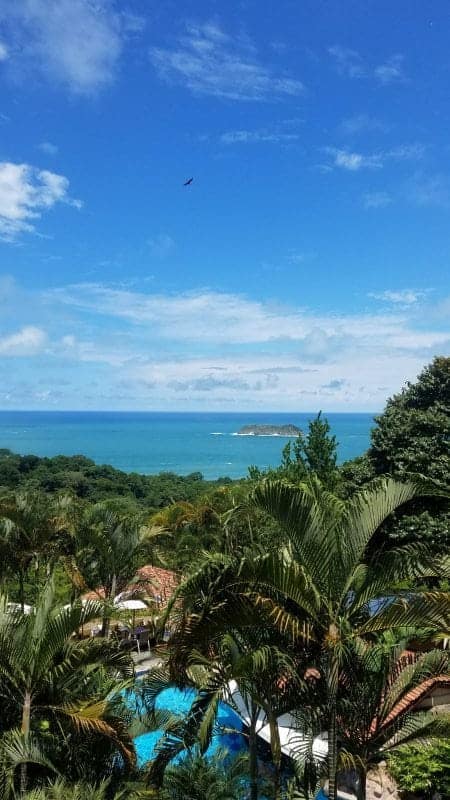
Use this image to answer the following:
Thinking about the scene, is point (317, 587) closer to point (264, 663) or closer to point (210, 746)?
point (264, 663)

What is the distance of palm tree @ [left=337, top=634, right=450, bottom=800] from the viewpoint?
4793 millimetres

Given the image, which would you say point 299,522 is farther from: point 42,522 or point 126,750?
point 42,522

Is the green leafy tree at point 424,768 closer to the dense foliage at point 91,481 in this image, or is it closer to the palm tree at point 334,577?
the palm tree at point 334,577

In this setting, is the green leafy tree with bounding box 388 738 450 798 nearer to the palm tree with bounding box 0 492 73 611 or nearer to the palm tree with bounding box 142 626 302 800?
the palm tree with bounding box 142 626 302 800

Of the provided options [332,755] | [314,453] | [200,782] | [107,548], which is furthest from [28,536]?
[332,755]

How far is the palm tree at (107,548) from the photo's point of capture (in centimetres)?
1273

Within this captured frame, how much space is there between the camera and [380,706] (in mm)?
5016

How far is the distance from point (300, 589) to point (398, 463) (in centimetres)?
1008

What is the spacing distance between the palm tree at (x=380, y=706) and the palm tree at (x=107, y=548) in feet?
27.3

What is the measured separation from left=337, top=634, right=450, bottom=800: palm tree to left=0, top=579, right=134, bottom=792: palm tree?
1.95 m

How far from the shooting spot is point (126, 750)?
15.9ft

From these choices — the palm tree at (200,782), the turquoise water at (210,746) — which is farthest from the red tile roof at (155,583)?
the palm tree at (200,782)

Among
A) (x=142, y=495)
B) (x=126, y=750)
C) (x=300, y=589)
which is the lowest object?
(x=142, y=495)

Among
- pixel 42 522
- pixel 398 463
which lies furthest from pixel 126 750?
pixel 398 463
